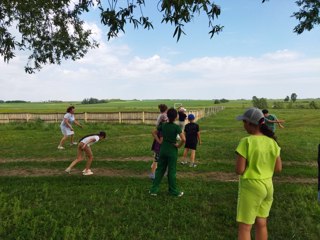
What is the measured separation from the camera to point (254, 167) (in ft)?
12.4

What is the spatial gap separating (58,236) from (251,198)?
304 cm

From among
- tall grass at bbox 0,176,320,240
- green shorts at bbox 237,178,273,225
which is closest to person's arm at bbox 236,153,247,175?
green shorts at bbox 237,178,273,225

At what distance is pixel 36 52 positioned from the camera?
11438 mm

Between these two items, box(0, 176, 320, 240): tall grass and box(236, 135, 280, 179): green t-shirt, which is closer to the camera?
box(236, 135, 280, 179): green t-shirt

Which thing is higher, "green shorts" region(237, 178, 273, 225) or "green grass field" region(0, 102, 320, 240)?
"green shorts" region(237, 178, 273, 225)

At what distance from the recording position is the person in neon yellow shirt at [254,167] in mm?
3742

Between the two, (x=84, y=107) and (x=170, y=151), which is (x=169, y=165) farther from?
(x=84, y=107)

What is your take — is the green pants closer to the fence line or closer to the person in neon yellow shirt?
the person in neon yellow shirt

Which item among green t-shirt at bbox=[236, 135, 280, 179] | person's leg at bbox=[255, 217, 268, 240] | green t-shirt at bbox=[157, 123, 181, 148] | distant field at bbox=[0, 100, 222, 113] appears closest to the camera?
green t-shirt at bbox=[236, 135, 280, 179]

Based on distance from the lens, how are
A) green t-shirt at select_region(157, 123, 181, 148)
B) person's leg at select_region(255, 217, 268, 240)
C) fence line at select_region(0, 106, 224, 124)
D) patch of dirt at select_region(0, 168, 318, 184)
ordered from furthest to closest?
fence line at select_region(0, 106, 224, 124) → patch of dirt at select_region(0, 168, 318, 184) → green t-shirt at select_region(157, 123, 181, 148) → person's leg at select_region(255, 217, 268, 240)

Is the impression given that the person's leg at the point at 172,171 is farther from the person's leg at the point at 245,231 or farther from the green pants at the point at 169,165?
the person's leg at the point at 245,231

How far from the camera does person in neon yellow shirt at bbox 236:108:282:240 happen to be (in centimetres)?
374

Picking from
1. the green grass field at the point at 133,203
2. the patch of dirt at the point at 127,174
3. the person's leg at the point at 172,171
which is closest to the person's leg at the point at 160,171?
the person's leg at the point at 172,171

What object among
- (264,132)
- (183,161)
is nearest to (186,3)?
(264,132)
